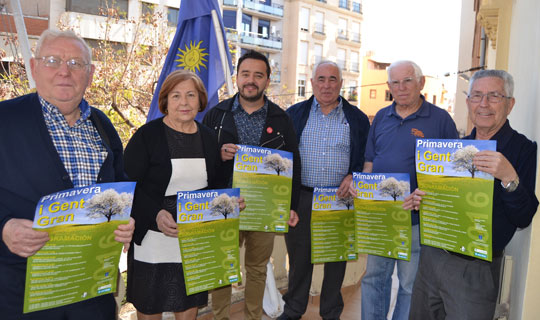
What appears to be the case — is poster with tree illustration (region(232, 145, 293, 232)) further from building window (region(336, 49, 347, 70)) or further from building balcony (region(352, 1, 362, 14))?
Result: building balcony (region(352, 1, 362, 14))

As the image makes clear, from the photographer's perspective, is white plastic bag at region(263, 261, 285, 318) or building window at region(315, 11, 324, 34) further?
building window at region(315, 11, 324, 34)

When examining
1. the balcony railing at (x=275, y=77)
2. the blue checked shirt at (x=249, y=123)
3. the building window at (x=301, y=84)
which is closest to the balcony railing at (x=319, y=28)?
the building window at (x=301, y=84)

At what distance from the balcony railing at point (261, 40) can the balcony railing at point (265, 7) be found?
197cm

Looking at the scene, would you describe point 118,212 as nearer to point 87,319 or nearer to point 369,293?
point 87,319

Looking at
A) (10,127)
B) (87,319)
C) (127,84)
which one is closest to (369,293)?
(87,319)

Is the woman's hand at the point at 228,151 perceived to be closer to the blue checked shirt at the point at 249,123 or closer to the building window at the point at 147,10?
the blue checked shirt at the point at 249,123

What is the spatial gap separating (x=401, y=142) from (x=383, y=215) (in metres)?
0.58

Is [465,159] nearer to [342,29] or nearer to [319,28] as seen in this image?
[319,28]

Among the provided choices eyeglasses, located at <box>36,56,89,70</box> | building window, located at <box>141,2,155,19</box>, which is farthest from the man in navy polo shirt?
building window, located at <box>141,2,155,19</box>

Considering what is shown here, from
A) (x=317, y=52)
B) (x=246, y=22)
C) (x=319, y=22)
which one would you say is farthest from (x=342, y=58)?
(x=246, y=22)

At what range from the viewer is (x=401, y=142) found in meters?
3.14

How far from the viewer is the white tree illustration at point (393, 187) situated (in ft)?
9.40

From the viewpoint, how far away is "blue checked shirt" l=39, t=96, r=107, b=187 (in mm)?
1932

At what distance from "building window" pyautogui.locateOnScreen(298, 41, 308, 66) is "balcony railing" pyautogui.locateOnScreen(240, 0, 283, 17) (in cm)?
310
